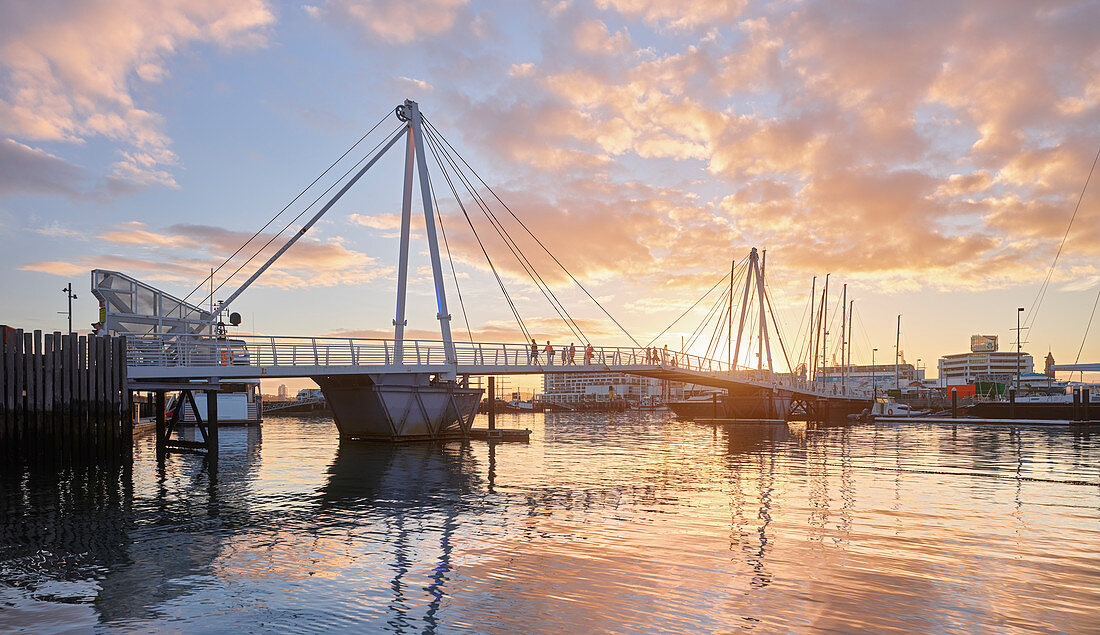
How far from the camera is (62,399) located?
2834 centimetres

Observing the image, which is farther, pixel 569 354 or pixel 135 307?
pixel 569 354

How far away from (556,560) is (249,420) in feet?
212

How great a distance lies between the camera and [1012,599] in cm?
1072

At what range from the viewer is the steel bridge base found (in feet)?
140

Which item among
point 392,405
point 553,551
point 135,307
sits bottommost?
point 553,551

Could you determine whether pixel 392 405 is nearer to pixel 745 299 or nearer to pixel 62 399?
pixel 62 399

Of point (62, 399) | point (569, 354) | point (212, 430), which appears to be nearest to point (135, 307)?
point (212, 430)

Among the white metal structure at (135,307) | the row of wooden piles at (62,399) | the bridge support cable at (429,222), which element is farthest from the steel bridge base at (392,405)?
the row of wooden piles at (62,399)

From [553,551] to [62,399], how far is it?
2310cm

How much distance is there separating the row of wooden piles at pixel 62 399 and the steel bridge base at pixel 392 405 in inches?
460

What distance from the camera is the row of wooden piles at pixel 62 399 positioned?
88.7ft

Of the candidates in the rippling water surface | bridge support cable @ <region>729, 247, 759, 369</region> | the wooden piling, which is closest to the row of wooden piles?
the rippling water surface

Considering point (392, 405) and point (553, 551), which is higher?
point (392, 405)

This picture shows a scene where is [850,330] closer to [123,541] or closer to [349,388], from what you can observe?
[349,388]
